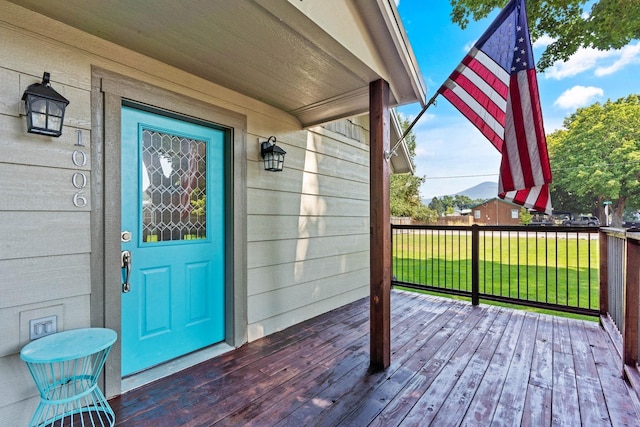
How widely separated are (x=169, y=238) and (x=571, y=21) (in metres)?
7.39

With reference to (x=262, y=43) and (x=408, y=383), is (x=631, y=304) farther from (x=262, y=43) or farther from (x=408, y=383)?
(x=262, y=43)

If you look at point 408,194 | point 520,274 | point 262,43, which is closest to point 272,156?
point 262,43

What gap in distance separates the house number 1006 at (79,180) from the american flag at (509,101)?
2.52 m

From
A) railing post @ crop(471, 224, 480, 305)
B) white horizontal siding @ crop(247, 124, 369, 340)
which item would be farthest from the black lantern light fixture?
railing post @ crop(471, 224, 480, 305)

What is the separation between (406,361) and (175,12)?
294 cm

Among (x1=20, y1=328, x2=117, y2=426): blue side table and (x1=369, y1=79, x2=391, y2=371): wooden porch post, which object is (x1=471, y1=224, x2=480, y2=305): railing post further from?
(x1=20, y1=328, x2=117, y2=426): blue side table

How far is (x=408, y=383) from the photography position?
6.93 ft

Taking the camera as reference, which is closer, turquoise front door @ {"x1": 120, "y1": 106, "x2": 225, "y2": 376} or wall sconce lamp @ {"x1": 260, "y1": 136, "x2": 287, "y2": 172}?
turquoise front door @ {"x1": 120, "y1": 106, "x2": 225, "y2": 376}

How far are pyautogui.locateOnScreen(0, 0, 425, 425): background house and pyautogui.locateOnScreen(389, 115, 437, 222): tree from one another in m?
12.6

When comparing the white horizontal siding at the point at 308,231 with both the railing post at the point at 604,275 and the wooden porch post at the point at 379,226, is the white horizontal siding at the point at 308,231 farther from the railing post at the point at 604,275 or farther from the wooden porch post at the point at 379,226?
the railing post at the point at 604,275

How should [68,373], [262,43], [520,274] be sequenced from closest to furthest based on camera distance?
[68,373]
[262,43]
[520,274]

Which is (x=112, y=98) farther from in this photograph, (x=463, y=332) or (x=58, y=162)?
(x=463, y=332)

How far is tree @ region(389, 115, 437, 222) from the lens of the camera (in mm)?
15547

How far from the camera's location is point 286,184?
10.5ft
